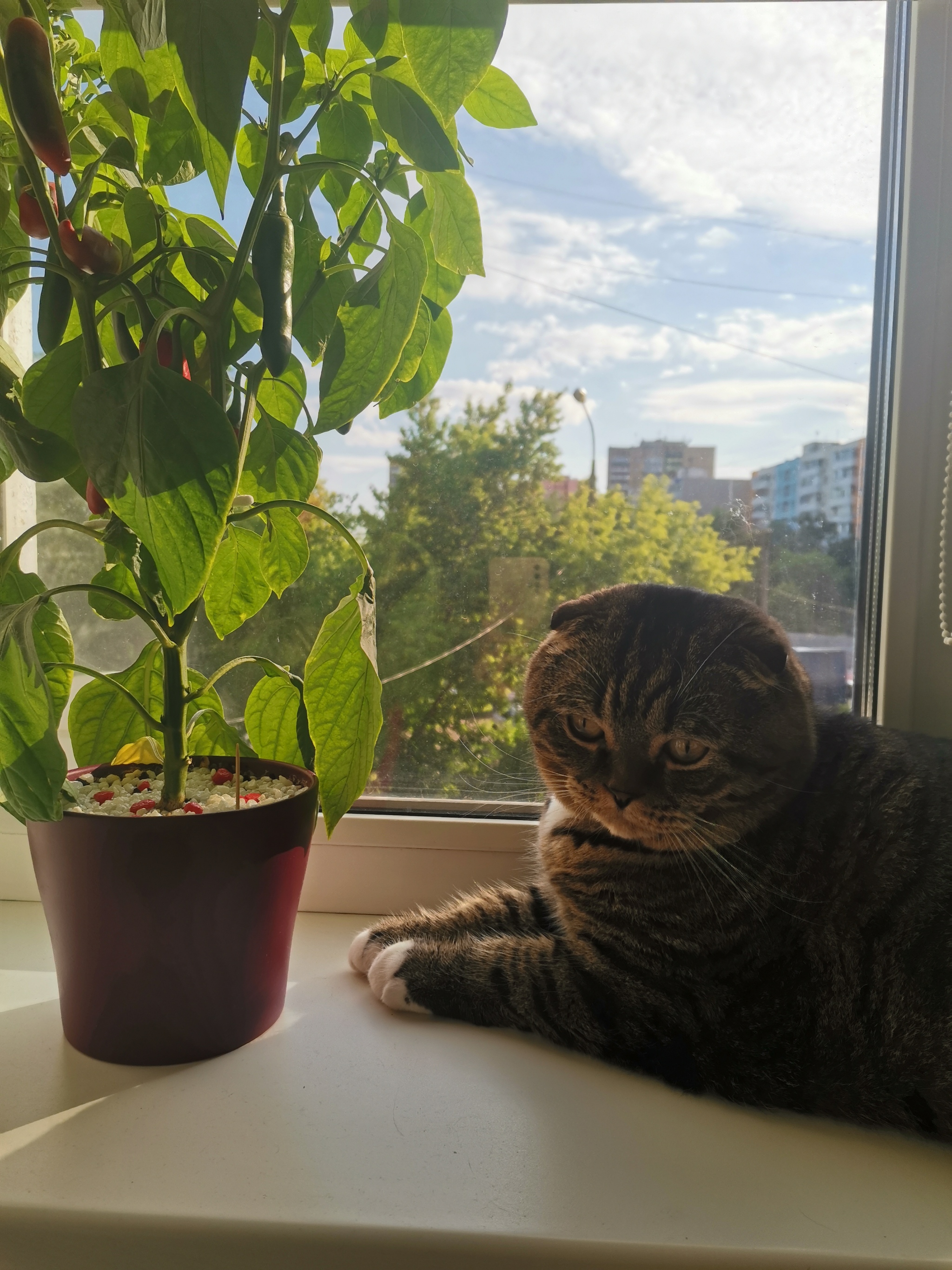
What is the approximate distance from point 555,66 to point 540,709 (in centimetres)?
88

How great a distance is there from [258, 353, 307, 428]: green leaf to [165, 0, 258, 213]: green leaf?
0.31m

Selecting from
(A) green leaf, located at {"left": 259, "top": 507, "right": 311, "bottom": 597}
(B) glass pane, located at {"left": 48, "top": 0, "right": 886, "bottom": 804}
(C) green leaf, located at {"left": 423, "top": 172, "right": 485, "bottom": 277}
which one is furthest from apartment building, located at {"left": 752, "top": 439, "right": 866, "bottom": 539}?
(A) green leaf, located at {"left": 259, "top": 507, "right": 311, "bottom": 597}

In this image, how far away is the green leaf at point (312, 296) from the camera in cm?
81

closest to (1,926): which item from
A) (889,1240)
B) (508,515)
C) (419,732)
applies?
(419,732)

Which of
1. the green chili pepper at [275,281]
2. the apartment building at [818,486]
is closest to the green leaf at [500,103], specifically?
the green chili pepper at [275,281]

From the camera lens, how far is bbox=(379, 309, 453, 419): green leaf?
2.99 ft

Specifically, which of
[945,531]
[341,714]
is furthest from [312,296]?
[945,531]

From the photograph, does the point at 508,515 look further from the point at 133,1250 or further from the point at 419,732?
the point at 133,1250

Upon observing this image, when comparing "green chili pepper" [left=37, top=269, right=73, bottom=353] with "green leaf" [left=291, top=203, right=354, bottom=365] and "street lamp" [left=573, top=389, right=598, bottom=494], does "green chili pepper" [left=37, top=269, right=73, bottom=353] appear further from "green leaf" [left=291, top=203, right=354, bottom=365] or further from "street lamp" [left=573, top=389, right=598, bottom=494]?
"street lamp" [left=573, top=389, right=598, bottom=494]

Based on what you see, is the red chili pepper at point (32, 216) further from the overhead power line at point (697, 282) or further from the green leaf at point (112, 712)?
the overhead power line at point (697, 282)

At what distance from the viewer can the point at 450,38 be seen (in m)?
0.62

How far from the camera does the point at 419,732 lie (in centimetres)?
124

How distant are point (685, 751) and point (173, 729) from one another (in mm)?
531

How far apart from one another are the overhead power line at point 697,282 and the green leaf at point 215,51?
63cm
